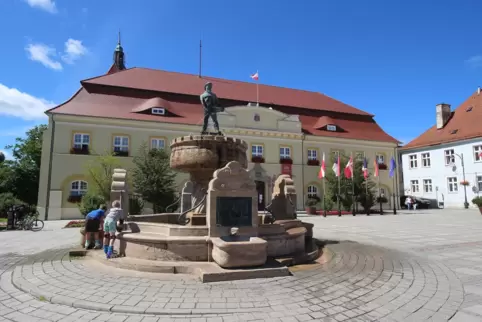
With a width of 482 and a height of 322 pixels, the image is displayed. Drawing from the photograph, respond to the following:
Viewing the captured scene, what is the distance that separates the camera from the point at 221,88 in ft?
109

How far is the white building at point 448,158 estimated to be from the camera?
107 feet

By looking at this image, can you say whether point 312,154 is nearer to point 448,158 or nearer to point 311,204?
point 311,204

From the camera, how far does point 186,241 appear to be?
19.6 ft

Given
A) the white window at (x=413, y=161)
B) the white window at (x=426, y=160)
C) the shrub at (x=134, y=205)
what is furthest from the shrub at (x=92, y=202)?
the white window at (x=413, y=161)

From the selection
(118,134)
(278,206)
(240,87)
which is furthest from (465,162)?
(118,134)

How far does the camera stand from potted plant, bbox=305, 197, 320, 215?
90.6 ft

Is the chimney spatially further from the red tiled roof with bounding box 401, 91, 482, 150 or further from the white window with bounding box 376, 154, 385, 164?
the white window with bounding box 376, 154, 385, 164

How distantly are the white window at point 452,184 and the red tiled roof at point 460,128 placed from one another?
4372mm

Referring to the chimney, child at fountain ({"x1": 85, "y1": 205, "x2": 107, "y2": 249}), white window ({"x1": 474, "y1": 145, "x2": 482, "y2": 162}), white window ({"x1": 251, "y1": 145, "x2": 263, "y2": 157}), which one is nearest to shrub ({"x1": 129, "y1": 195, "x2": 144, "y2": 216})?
white window ({"x1": 251, "y1": 145, "x2": 263, "y2": 157})

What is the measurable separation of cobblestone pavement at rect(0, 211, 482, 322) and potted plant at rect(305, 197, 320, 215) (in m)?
20.9

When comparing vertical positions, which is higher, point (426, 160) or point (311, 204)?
point (426, 160)

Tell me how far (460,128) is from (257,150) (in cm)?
2465

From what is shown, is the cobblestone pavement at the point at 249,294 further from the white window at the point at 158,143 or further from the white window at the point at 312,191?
the white window at the point at 312,191

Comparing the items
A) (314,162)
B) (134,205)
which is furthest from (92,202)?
(314,162)
